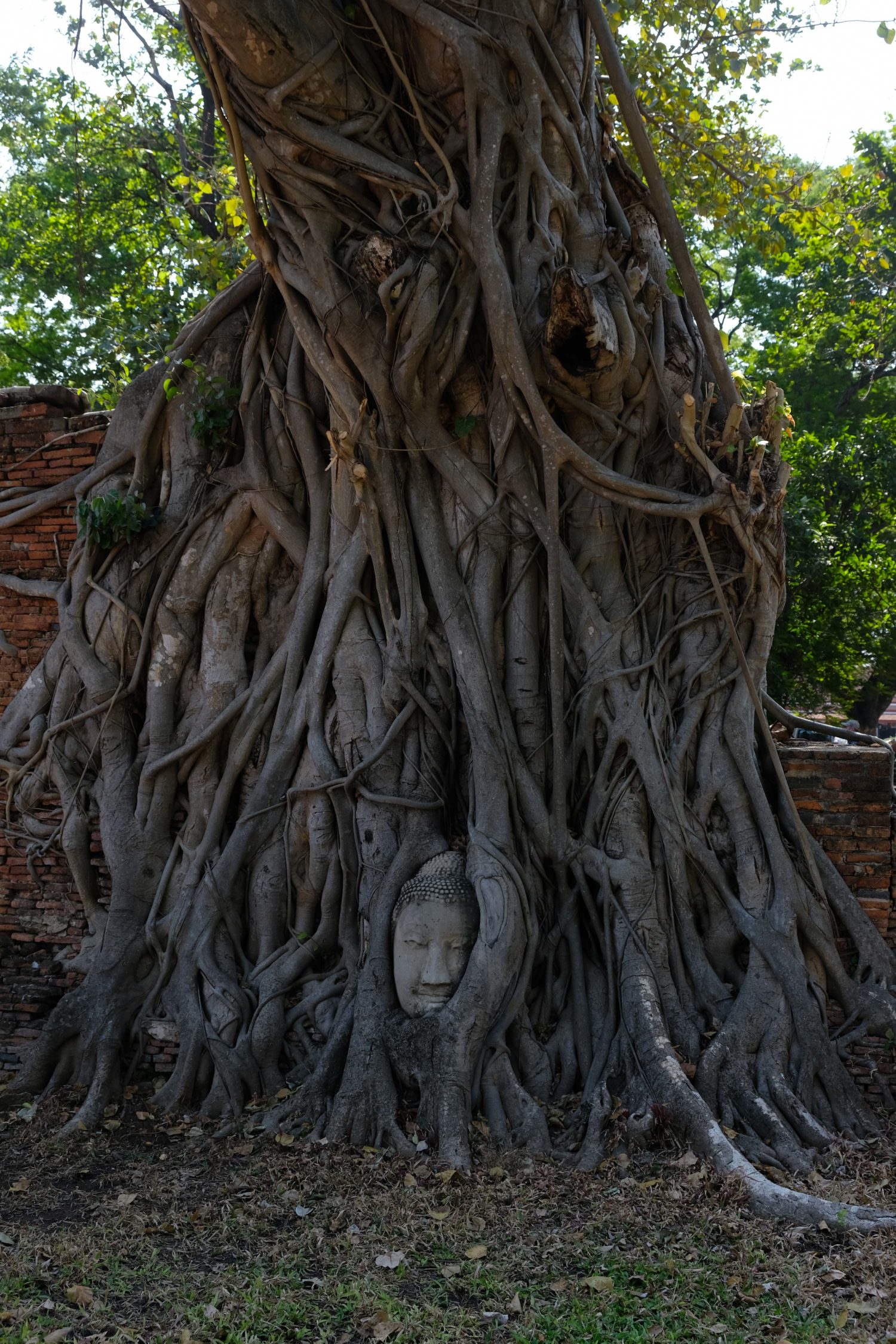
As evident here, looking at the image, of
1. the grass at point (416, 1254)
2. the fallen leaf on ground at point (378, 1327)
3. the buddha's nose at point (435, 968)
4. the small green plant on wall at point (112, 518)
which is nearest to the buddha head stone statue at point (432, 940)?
the buddha's nose at point (435, 968)

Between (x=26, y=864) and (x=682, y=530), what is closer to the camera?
(x=682, y=530)

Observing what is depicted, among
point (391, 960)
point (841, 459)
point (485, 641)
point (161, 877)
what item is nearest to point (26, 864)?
point (161, 877)

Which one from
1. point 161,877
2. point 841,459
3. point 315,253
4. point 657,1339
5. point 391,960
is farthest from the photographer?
point 841,459

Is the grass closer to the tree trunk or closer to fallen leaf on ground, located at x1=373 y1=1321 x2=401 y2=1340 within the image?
fallen leaf on ground, located at x1=373 y1=1321 x2=401 y2=1340

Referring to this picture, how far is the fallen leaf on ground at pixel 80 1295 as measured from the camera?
3.16 m

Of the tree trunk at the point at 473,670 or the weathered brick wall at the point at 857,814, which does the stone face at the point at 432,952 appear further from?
the weathered brick wall at the point at 857,814

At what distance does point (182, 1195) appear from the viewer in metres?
3.97

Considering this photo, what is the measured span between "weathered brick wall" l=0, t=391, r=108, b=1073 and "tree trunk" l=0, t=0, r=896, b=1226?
41 centimetres

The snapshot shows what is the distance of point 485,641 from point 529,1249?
256 cm

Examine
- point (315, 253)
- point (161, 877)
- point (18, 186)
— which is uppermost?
point (18, 186)

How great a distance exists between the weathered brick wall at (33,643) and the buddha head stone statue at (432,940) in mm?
2050

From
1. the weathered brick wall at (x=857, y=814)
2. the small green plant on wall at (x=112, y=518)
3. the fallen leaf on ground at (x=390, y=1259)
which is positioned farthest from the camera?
the small green plant on wall at (x=112, y=518)

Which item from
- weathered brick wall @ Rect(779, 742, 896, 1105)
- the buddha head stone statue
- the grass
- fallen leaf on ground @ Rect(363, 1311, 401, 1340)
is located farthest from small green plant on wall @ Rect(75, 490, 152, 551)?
fallen leaf on ground @ Rect(363, 1311, 401, 1340)

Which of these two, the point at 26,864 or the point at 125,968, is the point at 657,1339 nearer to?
the point at 125,968
